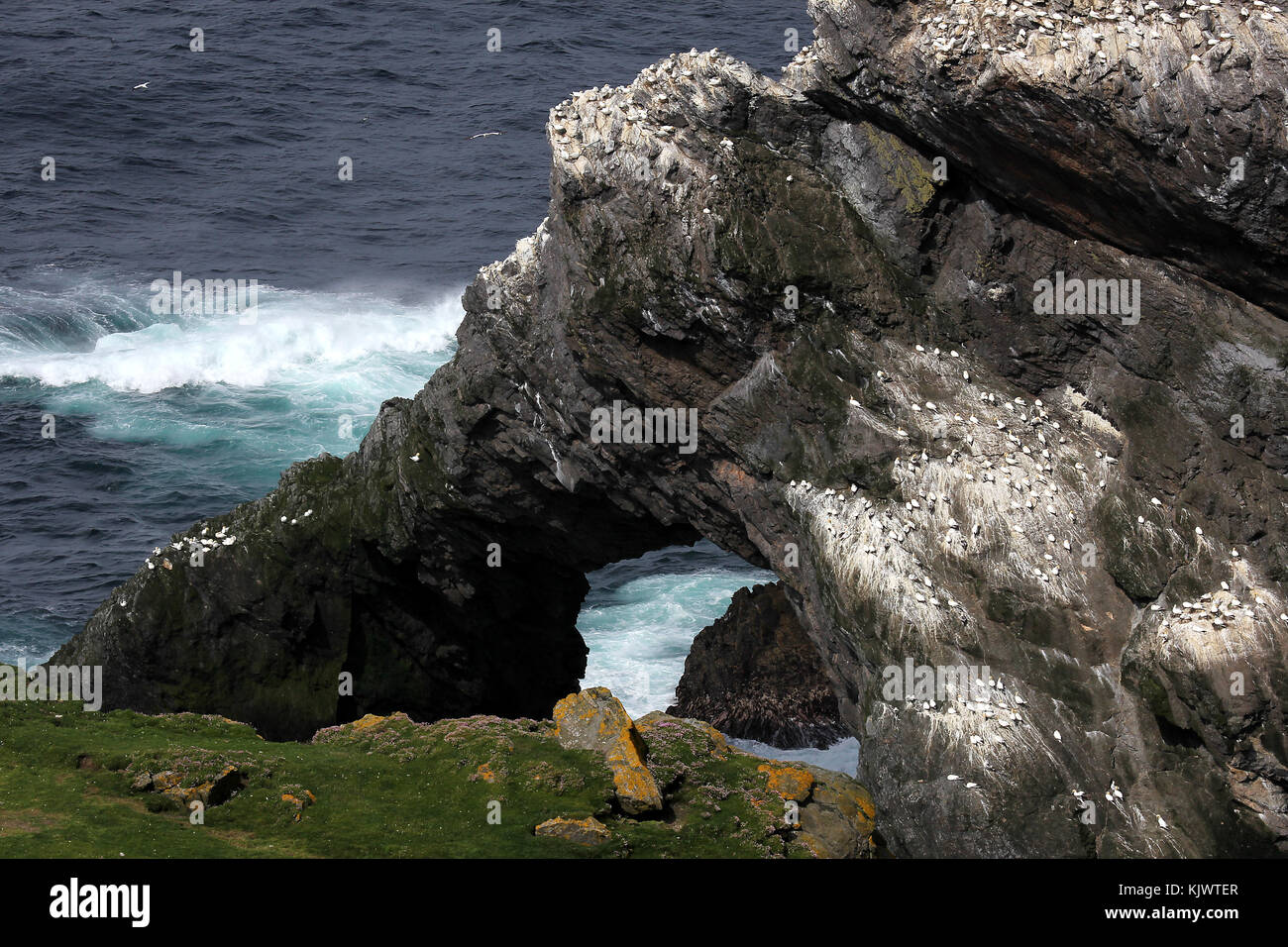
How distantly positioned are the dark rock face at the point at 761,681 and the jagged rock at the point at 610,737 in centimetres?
1644

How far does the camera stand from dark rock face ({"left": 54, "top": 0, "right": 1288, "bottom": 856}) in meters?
24.2

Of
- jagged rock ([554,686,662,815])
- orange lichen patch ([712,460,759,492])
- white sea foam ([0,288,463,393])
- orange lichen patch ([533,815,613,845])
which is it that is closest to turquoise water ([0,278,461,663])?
white sea foam ([0,288,463,393])

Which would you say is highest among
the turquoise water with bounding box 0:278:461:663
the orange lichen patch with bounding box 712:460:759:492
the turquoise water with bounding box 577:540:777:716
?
the orange lichen patch with bounding box 712:460:759:492

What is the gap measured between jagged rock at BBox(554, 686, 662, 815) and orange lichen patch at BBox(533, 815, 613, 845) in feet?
5.68

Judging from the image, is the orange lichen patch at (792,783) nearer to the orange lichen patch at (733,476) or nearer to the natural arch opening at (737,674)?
the orange lichen patch at (733,476)

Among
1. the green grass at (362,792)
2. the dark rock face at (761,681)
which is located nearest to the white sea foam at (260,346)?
the dark rock face at (761,681)

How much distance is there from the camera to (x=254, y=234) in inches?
2992

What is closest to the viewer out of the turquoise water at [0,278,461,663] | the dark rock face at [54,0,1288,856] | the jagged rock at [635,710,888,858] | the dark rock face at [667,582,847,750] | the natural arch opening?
the dark rock face at [54,0,1288,856]

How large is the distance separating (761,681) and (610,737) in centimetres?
1857

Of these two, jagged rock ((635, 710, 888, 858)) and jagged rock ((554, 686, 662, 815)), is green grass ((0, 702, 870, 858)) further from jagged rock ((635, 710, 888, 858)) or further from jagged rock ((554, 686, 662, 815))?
jagged rock ((554, 686, 662, 815))

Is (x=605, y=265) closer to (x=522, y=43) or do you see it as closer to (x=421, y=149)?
(x=421, y=149)

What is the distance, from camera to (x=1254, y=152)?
22375 mm

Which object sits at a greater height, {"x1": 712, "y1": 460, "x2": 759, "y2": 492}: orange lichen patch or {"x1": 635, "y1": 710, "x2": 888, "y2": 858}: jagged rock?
{"x1": 712, "y1": 460, "x2": 759, "y2": 492}: orange lichen patch

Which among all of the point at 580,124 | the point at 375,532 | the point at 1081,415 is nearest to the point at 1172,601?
the point at 1081,415
